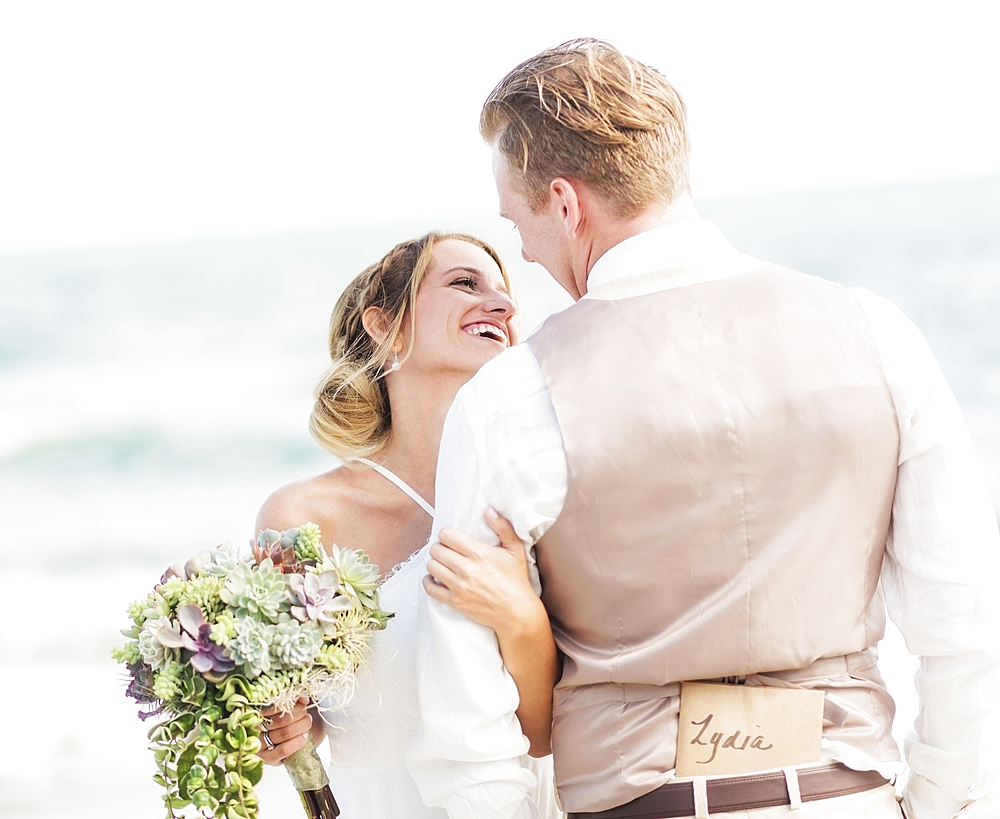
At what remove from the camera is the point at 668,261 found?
1.78 m

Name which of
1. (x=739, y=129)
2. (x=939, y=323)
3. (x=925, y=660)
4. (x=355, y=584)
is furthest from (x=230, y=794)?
(x=739, y=129)

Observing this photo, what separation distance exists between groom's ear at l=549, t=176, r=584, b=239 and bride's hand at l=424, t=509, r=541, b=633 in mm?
505

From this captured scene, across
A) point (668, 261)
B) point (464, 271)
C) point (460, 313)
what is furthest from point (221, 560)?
point (464, 271)

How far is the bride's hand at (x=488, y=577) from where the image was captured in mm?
1771

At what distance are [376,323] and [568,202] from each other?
4.62 feet

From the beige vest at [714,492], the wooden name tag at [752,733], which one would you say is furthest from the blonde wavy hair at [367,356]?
the wooden name tag at [752,733]

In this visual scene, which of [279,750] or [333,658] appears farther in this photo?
[279,750]

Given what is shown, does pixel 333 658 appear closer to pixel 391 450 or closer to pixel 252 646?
pixel 252 646

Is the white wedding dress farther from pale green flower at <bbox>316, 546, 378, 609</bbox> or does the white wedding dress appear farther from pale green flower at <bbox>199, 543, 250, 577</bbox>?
pale green flower at <bbox>199, 543, 250, 577</bbox>

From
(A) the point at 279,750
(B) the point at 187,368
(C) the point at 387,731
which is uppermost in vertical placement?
(B) the point at 187,368

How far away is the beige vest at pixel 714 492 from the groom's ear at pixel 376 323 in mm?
1433

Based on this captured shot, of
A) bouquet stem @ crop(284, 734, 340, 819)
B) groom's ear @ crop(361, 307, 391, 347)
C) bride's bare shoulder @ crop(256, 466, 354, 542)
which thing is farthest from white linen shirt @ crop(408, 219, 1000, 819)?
groom's ear @ crop(361, 307, 391, 347)

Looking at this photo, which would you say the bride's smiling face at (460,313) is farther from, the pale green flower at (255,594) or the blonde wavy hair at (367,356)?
the pale green flower at (255,594)

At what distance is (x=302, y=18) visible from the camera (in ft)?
46.1
